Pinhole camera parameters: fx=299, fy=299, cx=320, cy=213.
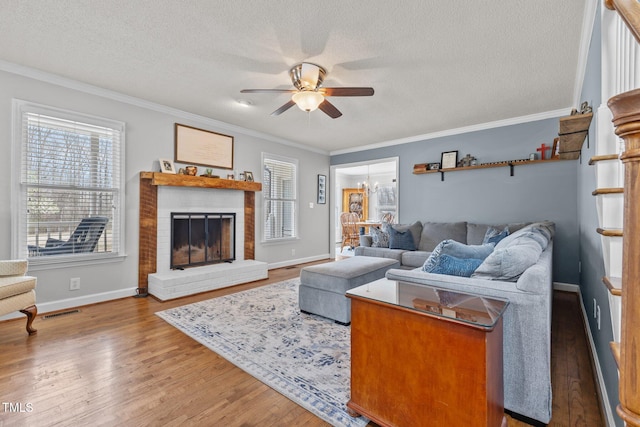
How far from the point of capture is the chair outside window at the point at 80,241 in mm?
3191

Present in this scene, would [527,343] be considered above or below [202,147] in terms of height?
below

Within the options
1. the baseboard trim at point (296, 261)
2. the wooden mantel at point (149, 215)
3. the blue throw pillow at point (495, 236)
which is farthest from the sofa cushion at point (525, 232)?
the baseboard trim at point (296, 261)

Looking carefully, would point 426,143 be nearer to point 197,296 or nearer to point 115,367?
point 197,296

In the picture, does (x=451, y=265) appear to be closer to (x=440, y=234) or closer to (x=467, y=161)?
(x=440, y=234)

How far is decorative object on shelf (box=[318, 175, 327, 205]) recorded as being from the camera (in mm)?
6566

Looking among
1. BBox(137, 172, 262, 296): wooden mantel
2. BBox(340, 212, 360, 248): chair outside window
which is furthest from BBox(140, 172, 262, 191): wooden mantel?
BBox(340, 212, 360, 248): chair outside window

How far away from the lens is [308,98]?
2910mm

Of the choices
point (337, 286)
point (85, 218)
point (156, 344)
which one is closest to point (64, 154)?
point (85, 218)

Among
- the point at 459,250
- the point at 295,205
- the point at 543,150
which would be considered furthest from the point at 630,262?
the point at 295,205

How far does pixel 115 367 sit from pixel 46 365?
50cm

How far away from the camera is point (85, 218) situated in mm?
3445

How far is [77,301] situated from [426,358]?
380 centimetres

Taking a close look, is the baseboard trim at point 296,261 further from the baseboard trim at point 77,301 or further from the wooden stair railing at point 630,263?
the wooden stair railing at point 630,263

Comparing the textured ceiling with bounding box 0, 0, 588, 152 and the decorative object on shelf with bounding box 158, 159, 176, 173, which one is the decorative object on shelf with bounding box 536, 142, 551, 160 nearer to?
the textured ceiling with bounding box 0, 0, 588, 152
